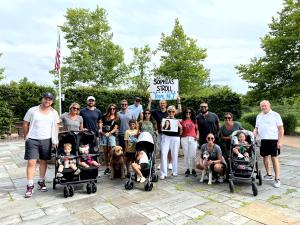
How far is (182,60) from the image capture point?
18500 millimetres

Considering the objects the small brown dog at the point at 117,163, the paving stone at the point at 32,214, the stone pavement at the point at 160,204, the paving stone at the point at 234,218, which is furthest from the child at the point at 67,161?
the paving stone at the point at 234,218

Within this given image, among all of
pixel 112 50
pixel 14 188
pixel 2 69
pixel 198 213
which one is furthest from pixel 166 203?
pixel 2 69

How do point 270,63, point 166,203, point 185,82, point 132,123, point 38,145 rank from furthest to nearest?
point 185,82 → point 270,63 → point 132,123 → point 38,145 → point 166,203

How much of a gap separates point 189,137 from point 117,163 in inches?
64.7

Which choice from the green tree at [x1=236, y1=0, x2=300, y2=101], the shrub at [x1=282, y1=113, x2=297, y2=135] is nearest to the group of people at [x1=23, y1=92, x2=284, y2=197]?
the green tree at [x1=236, y1=0, x2=300, y2=101]

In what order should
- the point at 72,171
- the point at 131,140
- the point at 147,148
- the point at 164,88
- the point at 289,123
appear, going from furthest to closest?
the point at 289,123 → the point at 164,88 → the point at 131,140 → the point at 147,148 → the point at 72,171

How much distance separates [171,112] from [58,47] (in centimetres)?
950

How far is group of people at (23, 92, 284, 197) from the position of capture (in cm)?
512

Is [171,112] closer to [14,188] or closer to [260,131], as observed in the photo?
[260,131]

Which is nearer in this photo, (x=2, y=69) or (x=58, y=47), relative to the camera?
(x=58, y=47)

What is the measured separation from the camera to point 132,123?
5918 millimetres

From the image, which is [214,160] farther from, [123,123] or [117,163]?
[123,123]

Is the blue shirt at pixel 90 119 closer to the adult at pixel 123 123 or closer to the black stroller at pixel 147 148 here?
the adult at pixel 123 123

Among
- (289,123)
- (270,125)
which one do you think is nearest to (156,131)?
(270,125)
